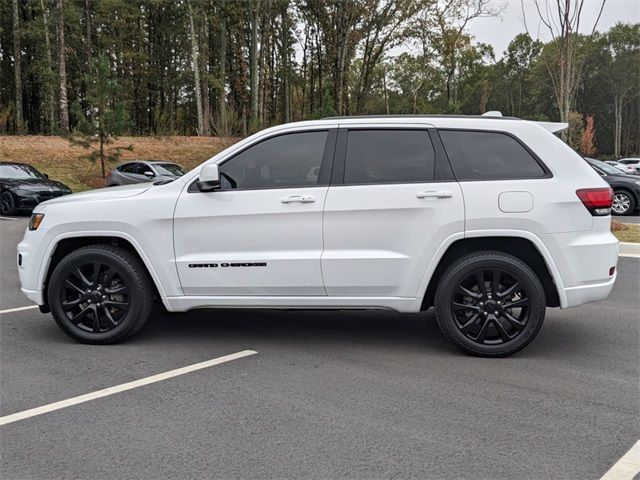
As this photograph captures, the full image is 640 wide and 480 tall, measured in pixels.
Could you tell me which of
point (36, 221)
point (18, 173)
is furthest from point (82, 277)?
point (18, 173)

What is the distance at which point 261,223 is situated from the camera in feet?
14.4

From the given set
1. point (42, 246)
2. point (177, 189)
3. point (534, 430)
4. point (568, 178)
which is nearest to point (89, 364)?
point (42, 246)

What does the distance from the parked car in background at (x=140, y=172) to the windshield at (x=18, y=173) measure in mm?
2796

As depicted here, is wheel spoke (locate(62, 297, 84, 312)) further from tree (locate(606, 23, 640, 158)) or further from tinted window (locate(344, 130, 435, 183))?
tree (locate(606, 23, 640, 158))

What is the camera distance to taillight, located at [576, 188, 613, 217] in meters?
4.22

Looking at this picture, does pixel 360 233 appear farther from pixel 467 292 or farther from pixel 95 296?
pixel 95 296

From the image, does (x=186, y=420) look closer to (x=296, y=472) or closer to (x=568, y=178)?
(x=296, y=472)

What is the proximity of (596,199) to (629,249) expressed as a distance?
255 inches

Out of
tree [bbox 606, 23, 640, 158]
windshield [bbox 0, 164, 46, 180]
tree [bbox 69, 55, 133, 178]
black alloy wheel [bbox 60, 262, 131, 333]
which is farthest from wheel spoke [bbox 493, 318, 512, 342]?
tree [bbox 606, 23, 640, 158]

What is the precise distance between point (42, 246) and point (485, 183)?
371 centimetres

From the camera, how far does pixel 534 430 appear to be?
3197 millimetres

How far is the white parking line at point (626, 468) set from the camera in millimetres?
2731

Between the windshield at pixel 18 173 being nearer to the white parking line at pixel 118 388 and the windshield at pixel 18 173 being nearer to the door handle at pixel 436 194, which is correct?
the white parking line at pixel 118 388

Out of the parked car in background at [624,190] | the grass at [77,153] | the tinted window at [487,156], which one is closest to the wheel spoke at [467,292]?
the tinted window at [487,156]
